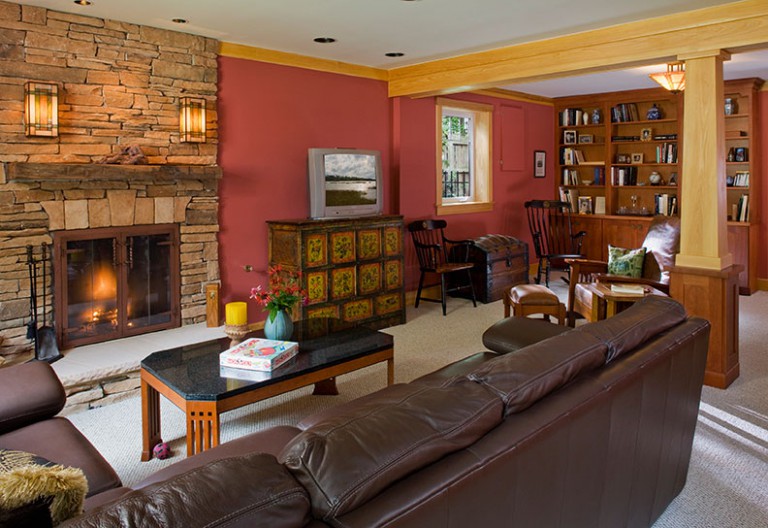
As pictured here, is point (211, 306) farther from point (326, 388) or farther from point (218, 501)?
point (218, 501)

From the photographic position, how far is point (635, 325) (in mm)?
2086

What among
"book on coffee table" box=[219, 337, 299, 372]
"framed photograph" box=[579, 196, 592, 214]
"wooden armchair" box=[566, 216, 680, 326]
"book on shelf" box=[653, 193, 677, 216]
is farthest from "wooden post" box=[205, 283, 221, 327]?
"book on shelf" box=[653, 193, 677, 216]

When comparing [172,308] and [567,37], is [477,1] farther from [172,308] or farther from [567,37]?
[172,308]

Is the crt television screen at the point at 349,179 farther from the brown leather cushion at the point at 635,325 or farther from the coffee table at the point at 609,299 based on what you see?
the brown leather cushion at the point at 635,325

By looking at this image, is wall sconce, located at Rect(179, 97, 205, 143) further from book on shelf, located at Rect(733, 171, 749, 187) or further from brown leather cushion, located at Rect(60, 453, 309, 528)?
book on shelf, located at Rect(733, 171, 749, 187)

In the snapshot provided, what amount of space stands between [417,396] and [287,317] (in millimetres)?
2044

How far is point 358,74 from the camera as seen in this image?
5746mm

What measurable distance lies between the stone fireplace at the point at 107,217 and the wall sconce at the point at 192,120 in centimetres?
25

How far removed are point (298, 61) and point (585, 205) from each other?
465cm

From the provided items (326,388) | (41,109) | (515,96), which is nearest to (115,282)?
(41,109)

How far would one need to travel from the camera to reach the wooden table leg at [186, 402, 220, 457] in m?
2.60

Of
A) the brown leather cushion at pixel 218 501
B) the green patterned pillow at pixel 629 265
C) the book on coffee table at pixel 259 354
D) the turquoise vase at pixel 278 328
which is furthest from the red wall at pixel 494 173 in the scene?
the brown leather cushion at pixel 218 501

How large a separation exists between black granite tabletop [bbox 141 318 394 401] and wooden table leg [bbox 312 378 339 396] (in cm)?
36

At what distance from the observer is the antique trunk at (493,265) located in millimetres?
6418
